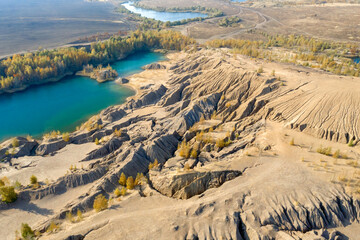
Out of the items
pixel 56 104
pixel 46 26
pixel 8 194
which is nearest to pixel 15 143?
pixel 8 194

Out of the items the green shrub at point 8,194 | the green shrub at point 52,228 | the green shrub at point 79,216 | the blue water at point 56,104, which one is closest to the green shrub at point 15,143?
the blue water at point 56,104

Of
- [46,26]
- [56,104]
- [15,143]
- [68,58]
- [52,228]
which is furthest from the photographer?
[46,26]

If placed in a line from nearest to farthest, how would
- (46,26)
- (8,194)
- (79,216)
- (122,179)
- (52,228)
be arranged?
(52,228) → (79,216) → (8,194) → (122,179) → (46,26)

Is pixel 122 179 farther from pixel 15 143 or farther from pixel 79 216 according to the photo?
pixel 15 143

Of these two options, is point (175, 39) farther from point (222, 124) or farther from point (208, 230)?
point (208, 230)

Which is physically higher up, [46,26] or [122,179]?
[46,26]

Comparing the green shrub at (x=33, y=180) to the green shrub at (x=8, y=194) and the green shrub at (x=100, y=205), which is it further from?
the green shrub at (x=100, y=205)

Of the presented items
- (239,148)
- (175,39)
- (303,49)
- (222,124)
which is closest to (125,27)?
(175,39)
